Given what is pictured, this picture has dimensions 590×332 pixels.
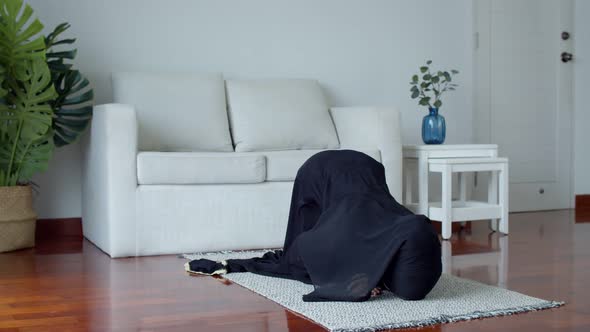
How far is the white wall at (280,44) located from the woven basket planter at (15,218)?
499 millimetres

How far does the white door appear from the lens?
19.4 feet

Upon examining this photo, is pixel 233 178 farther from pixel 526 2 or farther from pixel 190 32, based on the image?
pixel 526 2

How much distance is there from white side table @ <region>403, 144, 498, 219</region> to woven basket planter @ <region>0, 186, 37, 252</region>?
2.18m

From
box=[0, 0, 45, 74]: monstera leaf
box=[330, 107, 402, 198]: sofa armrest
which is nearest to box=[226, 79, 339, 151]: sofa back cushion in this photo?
box=[330, 107, 402, 198]: sofa armrest

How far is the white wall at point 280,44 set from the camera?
4770mm

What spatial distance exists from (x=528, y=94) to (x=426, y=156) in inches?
67.0

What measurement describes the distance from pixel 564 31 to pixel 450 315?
166 inches

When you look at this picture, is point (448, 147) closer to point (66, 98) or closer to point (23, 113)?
point (66, 98)

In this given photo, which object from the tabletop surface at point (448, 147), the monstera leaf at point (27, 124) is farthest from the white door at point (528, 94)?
the monstera leaf at point (27, 124)

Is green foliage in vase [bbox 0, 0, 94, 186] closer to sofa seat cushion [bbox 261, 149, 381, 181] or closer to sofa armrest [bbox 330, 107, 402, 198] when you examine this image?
sofa seat cushion [bbox 261, 149, 381, 181]

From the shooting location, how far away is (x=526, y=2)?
6.03m

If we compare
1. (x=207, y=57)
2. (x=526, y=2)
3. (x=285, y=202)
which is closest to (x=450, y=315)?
(x=285, y=202)

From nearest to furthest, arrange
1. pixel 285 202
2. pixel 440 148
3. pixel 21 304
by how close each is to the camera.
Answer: pixel 21 304 < pixel 285 202 < pixel 440 148

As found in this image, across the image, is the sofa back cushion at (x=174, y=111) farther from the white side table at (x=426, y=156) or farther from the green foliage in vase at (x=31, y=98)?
the white side table at (x=426, y=156)
